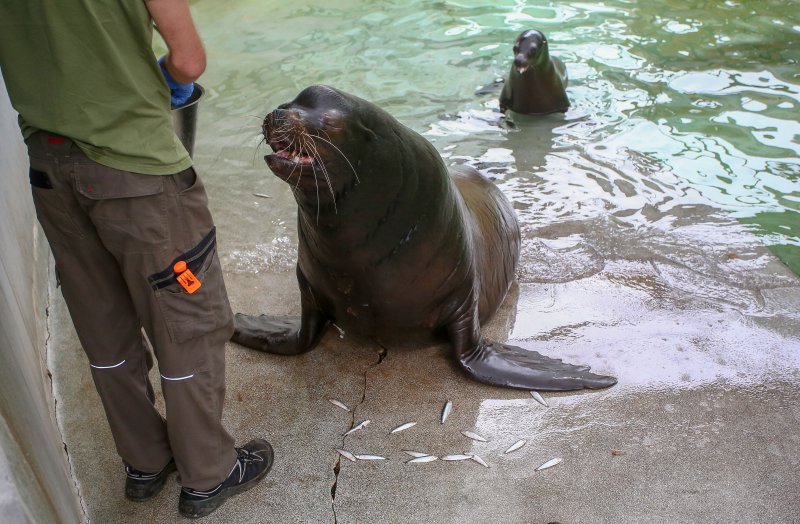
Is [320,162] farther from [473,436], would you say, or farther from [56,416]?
[56,416]

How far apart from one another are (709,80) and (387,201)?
5634 mm

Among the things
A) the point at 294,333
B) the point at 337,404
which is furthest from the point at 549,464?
the point at 294,333

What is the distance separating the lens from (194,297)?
2416 mm

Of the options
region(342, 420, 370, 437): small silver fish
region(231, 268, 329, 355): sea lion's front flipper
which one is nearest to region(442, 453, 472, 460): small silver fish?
region(342, 420, 370, 437): small silver fish

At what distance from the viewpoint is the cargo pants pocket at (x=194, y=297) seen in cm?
234

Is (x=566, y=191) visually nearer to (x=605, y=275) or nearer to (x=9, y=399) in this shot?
(x=605, y=275)

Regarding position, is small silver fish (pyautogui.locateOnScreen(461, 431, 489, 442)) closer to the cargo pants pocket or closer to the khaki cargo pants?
the khaki cargo pants

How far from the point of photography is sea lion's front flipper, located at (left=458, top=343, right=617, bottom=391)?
134 inches

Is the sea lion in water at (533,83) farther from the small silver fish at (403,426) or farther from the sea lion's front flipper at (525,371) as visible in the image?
the small silver fish at (403,426)

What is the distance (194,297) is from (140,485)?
3.06ft

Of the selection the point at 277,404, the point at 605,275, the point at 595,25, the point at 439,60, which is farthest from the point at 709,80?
the point at 277,404

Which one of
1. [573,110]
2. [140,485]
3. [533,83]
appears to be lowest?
[573,110]

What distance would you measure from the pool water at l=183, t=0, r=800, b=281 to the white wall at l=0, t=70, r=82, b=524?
1.15 meters

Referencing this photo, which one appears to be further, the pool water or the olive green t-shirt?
the pool water
